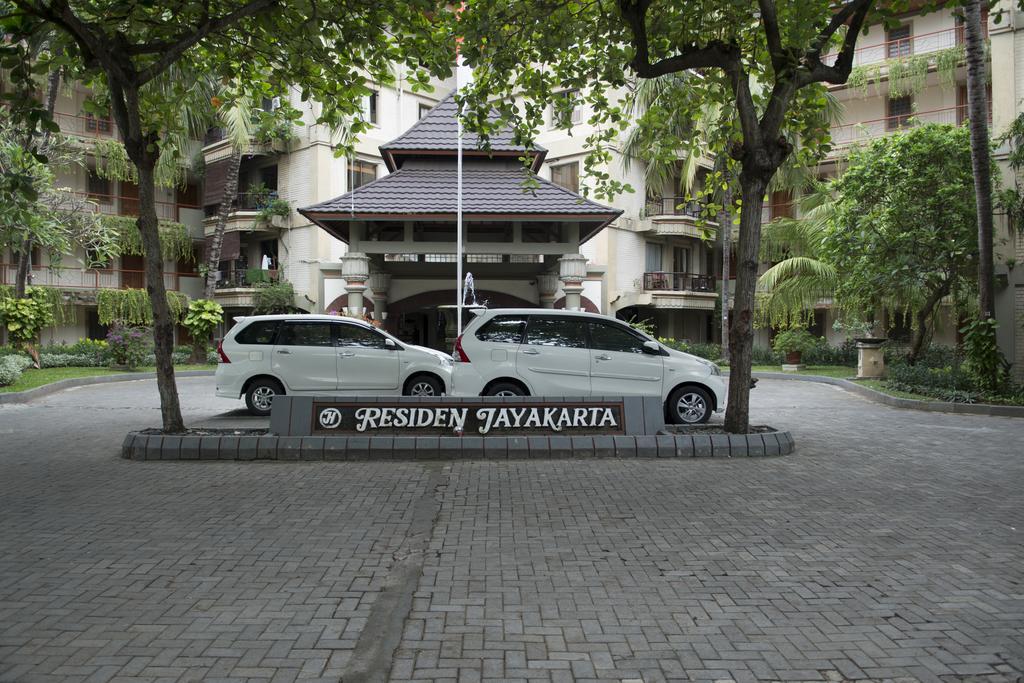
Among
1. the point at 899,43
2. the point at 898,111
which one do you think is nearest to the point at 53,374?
the point at 898,111

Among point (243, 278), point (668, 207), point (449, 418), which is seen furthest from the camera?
point (668, 207)

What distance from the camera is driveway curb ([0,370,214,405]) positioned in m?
15.2

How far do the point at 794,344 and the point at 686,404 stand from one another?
17.9m

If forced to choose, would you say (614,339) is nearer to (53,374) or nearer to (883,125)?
(53,374)

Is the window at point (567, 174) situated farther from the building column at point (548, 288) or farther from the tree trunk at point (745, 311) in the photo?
the tree trunk at point (745, 311)

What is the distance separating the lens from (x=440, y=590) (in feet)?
14.1

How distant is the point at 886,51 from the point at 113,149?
33025mm

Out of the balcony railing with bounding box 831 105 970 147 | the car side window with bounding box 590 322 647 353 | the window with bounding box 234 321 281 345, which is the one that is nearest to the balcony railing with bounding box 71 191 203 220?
the window with bounding box 234 321 281 345

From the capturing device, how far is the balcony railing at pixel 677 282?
107 feet

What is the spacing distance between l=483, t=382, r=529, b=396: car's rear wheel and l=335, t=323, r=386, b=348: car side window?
9.04 feet

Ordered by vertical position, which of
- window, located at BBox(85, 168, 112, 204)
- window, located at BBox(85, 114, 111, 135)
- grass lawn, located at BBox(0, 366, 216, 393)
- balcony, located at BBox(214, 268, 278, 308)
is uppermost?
window, located at BBox(85, 114, 111, 135)

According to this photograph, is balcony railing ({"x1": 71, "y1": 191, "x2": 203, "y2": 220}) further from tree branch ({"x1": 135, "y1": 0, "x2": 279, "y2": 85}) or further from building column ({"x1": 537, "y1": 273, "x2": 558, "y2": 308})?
tree branch ({"x1": 135, "y1": 0, "x2": 279, "y2": 85})

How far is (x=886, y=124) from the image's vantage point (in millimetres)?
30922

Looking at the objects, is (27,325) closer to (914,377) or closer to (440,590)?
(440,590)
